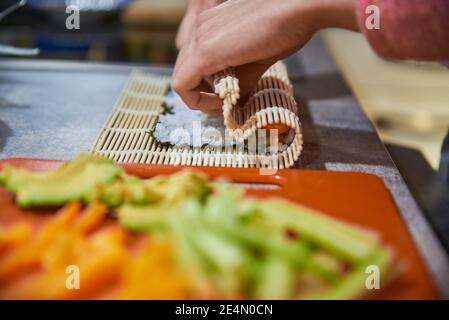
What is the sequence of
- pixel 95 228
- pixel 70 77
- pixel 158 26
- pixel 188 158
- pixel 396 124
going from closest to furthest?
1. pixel 95 228
2. pixel 188 158
3. pixel 70 77
4. pixel 158 26
5. pixel 396 124

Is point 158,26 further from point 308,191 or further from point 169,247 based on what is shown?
point 169,247

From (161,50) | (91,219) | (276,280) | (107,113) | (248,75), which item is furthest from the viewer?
(161,50)

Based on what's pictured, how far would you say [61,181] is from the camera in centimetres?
84

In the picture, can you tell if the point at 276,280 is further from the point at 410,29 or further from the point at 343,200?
the point at 410,29

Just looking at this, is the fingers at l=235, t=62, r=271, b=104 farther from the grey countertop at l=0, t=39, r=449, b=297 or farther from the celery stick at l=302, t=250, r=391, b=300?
the celery stick at l=302, t=250, r=391, b=300

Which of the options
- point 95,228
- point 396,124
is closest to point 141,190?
point 95,228

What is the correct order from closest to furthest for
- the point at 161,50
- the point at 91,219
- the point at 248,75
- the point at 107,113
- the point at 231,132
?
the point at 91,219 < the point at 231,132 < the point at 248,75 < the point at 107,113 < the point at 161,50

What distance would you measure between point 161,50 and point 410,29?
4.26 feet

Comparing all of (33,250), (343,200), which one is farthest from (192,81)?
(33,250)

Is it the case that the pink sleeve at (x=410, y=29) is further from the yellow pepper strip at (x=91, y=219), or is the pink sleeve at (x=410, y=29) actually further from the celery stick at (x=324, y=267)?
the yellow pepper strip at (x=91, y=219)

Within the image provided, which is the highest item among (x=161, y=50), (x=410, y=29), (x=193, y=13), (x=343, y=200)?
(x=410, y=29)

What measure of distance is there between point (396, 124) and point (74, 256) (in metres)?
2.45

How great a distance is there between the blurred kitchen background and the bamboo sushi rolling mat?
0.55 meters

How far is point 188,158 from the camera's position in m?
1.03
